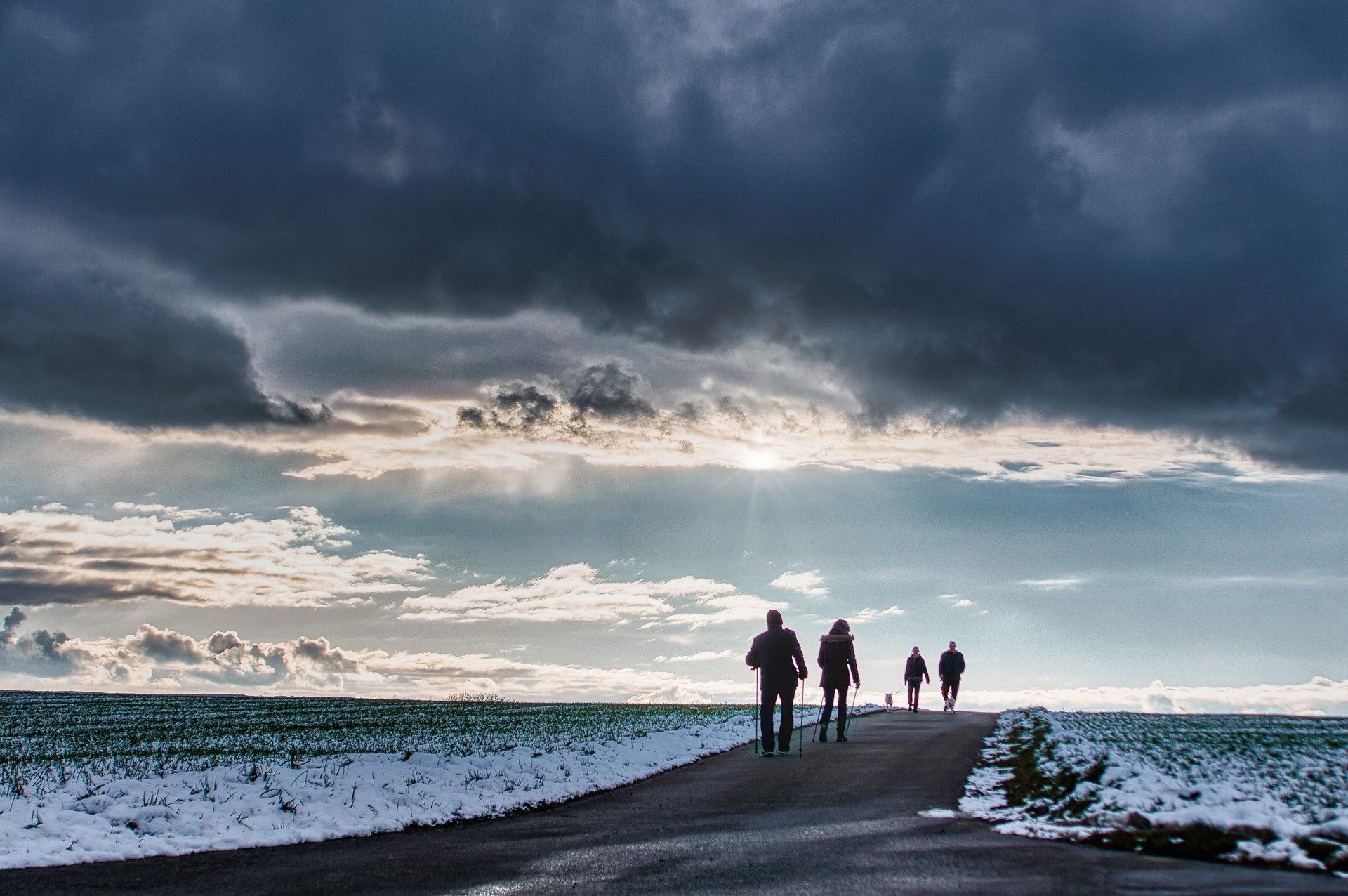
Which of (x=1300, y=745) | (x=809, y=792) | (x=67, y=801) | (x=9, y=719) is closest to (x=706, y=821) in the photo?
(x=809, y=792)

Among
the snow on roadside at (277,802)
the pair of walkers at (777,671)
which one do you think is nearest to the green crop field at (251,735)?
the snow on roadside at (277,802)

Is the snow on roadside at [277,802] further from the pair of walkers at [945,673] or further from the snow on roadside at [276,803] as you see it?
the pair of walkers at [945,673]

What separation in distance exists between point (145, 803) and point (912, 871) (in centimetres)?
781

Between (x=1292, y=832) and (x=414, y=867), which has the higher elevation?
(x=1292, y=832)

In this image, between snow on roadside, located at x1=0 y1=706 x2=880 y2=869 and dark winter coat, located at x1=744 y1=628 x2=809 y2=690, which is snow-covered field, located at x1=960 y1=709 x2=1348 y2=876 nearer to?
dark winter coat, located at x1=744 y1=628 x2=809 y2=690

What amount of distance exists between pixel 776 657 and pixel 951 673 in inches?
617

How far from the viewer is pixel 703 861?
752 cm

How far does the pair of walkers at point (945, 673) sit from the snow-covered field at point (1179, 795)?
12869mm

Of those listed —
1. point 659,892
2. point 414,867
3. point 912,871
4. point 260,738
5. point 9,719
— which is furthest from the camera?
point 9,719

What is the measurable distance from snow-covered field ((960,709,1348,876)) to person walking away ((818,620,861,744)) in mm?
3032

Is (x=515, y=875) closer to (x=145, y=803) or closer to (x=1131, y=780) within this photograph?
(x=145, y=803)

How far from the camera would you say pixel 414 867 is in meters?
7.68

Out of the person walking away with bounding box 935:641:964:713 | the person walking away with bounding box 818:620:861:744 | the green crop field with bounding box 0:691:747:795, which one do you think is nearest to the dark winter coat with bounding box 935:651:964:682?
the person walking away with bounding box 935:641:964:713

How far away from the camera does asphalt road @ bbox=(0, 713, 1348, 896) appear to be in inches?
255
